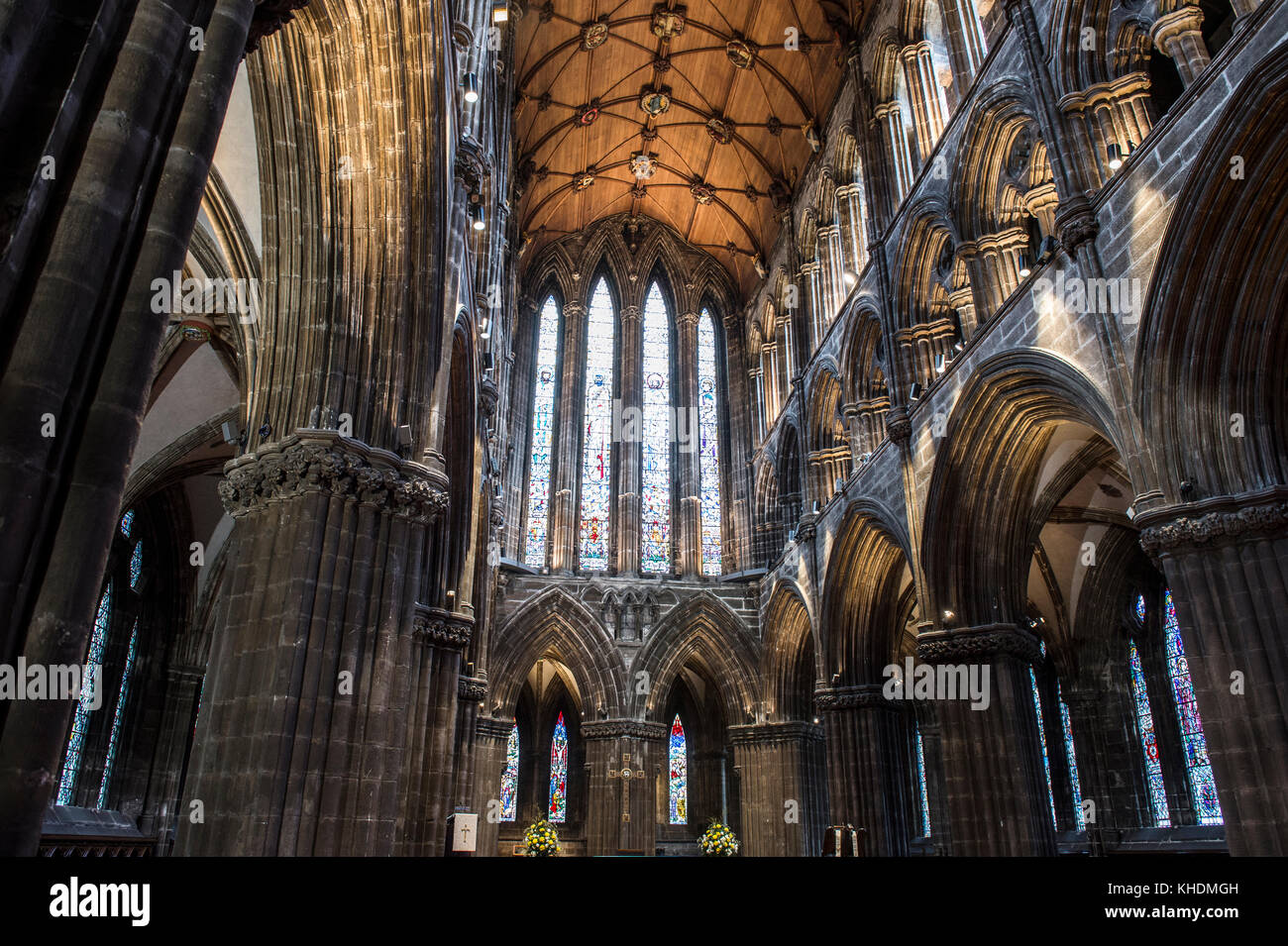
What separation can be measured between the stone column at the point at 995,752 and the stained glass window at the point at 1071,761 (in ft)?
23.4

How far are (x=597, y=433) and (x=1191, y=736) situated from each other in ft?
53.5

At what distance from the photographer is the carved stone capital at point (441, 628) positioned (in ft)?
42.6

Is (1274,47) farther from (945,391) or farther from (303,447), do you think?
(303,447)

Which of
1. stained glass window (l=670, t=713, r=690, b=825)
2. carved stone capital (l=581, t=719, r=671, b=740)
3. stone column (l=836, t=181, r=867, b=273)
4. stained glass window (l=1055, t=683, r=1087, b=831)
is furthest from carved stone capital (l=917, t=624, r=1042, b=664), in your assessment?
stained glass window (l=670, t=713, r=690, b=825)

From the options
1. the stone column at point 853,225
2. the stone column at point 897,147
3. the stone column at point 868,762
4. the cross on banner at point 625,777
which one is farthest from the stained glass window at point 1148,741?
the cross on banner at point 625,777

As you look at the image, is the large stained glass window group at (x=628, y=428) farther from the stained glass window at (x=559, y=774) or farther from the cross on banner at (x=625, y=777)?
the stained glass window at (x=559, y=774)

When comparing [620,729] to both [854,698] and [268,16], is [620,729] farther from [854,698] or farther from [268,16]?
[268,16]

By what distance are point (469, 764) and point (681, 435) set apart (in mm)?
12696

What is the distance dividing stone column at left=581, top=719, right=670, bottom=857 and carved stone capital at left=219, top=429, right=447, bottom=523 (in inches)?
573

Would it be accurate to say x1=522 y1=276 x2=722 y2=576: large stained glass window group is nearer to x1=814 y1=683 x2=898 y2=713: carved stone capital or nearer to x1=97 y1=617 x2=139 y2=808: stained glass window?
x1=814 y1=683 x2=898 y2=713: carved stone capital

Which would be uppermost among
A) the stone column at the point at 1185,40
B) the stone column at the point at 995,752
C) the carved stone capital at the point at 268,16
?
the stone column at the point at 1185,40

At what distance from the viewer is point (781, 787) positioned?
846 inches

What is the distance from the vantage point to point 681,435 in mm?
26141
